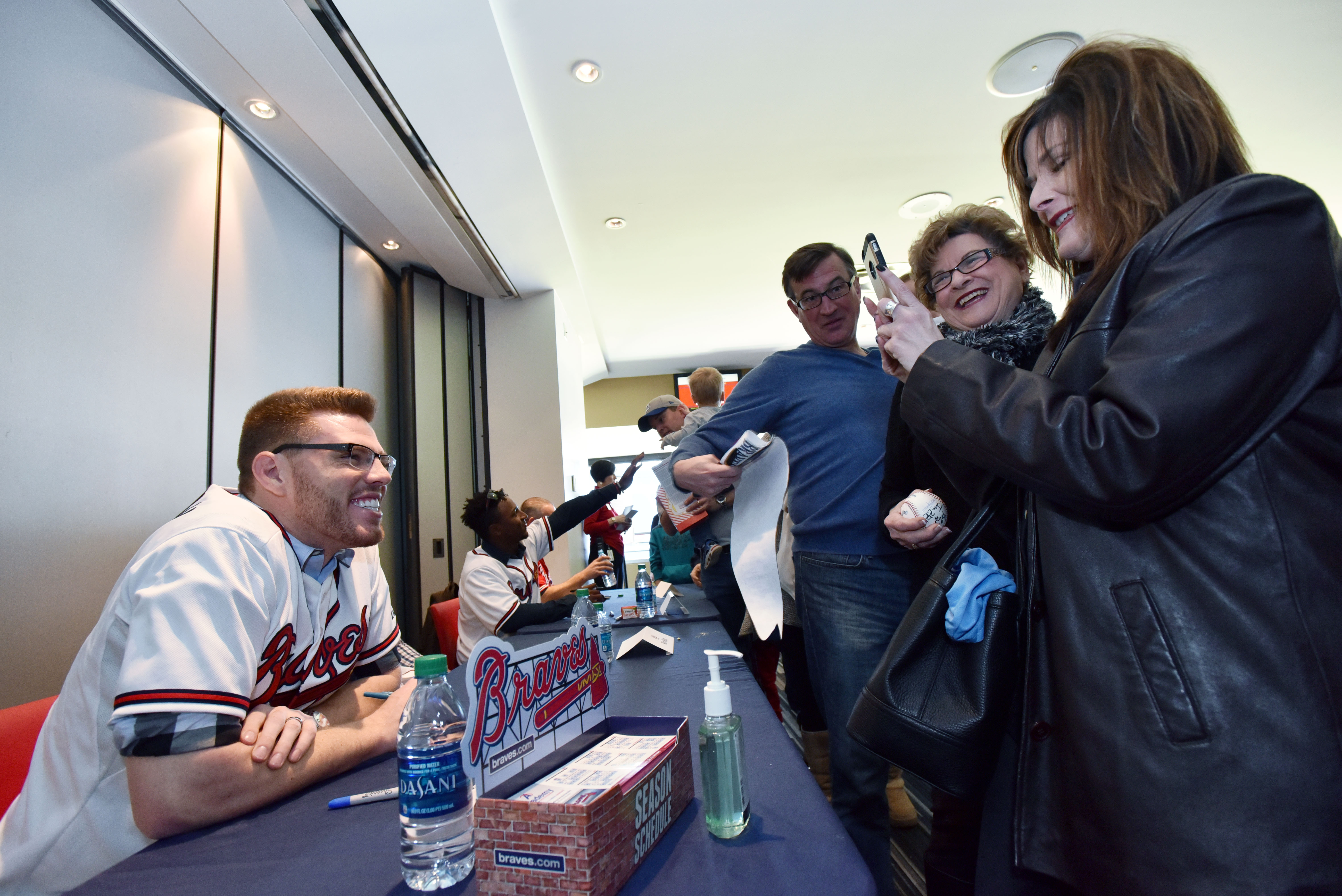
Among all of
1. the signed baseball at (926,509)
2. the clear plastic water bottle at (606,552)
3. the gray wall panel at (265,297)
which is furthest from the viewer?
the clear plastic water bottle at (606,552)

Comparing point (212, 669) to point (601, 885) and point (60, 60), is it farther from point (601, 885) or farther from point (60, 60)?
point (60, 60)

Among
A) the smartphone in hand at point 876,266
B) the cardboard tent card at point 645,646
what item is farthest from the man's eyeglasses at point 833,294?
the cardboard tent card at point 645,646

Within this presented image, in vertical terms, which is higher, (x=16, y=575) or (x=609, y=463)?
(x=609, y=463)

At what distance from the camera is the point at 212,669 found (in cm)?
88

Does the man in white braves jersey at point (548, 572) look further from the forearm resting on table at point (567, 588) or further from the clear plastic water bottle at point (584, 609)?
the clear plastic water bottle at point (584, 609)

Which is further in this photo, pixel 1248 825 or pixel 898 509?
pixel 898 509

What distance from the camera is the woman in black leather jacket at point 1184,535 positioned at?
57 centimetres

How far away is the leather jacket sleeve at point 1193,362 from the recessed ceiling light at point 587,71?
2840mm

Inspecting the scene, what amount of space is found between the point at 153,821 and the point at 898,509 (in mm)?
1252

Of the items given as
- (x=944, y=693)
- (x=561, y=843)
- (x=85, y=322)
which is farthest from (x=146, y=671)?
(x=85, y=322)

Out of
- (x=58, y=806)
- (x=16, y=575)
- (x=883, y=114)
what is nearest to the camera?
(x=58, y=806)

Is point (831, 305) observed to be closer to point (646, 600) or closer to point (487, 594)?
point (646, 600)

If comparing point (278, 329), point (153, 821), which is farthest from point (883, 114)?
point (153, 821)

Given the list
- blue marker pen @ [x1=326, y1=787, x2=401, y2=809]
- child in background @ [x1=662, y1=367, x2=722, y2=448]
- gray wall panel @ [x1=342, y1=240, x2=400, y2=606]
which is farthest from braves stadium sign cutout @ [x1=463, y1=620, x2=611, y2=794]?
gray wall panel @ [x1=342, y1=240, x2=400, y2=606]
